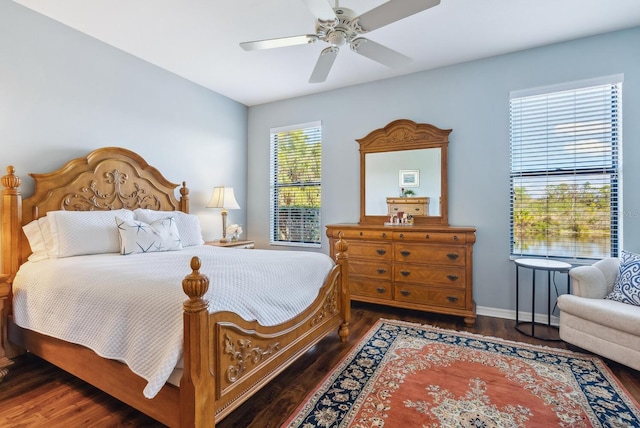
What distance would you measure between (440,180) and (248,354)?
9.54 ft

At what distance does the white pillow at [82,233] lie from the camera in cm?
242

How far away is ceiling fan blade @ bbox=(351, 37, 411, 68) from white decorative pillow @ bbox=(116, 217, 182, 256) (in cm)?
231

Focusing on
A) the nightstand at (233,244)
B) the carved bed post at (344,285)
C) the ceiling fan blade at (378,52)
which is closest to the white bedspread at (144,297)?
the carved bed post at (344,285)

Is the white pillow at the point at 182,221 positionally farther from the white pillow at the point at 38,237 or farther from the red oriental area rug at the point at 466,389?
the red oriental area rug at the point at 466,389

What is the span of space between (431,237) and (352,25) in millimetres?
2124

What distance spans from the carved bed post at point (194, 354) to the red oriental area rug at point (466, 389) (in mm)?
577

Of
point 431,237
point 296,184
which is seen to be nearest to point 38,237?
point 296,184

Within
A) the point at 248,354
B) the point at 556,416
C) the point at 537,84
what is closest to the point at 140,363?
the point at 248,354

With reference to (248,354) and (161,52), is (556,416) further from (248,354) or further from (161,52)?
(161,52)

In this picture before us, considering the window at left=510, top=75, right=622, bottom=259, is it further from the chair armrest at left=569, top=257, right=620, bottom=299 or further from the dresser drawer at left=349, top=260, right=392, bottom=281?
the dresser drawer at left=349, top=260, right=392, bottom=281

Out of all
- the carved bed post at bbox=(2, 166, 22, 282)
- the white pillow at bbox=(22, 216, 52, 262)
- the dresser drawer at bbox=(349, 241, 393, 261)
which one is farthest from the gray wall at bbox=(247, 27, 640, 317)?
the carved bed post at bbox=(2, 166, 22, 282)

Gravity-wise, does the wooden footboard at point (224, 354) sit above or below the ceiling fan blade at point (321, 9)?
below

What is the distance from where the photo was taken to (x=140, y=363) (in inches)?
56.0

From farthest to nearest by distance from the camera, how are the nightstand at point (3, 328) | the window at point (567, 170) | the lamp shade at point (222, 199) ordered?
the lamp shade at point (222, 199) → the window at point (567, 170) → the nightstand at point (3, 328)
